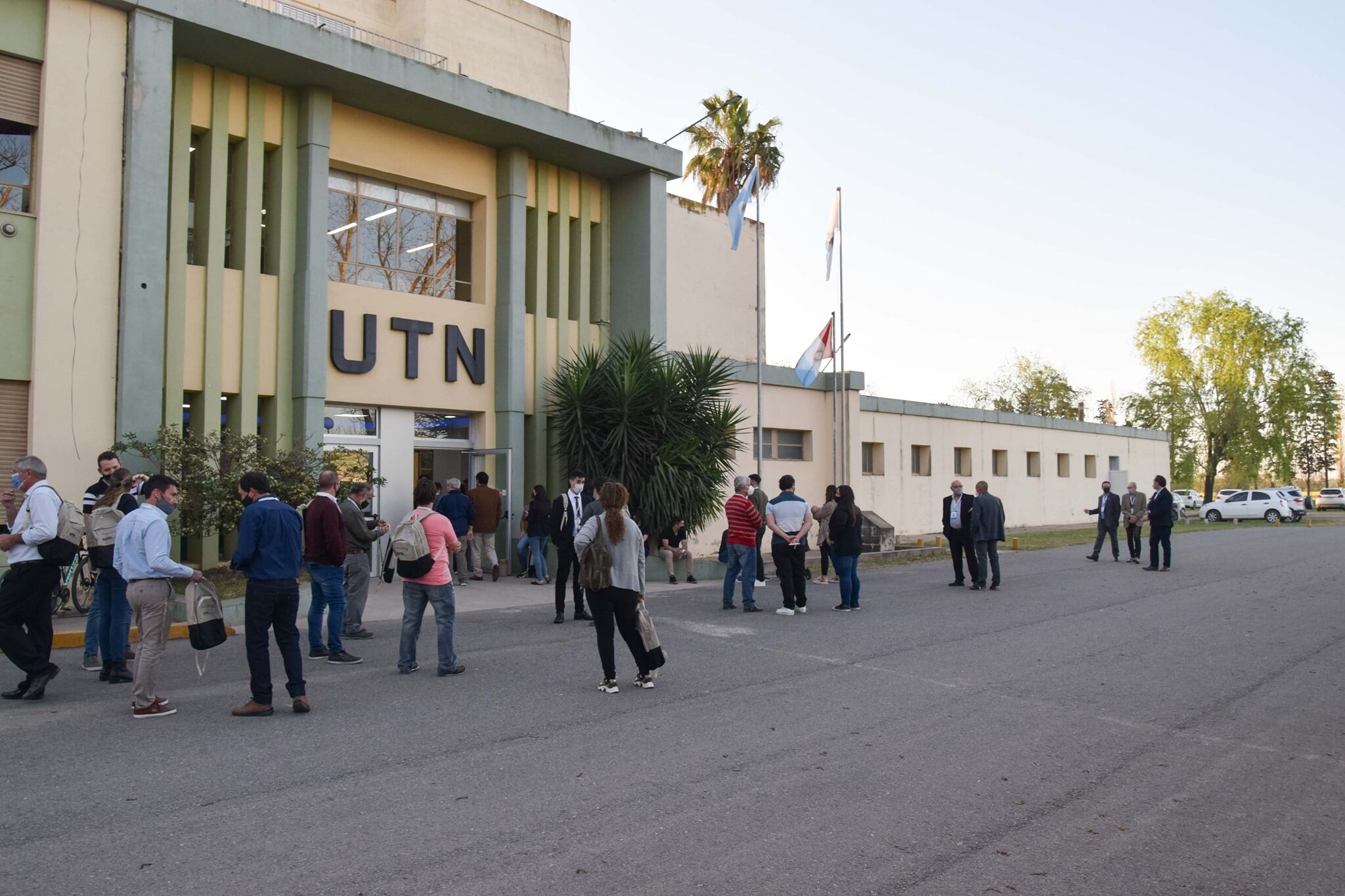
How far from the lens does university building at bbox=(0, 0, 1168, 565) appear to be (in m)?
13.0

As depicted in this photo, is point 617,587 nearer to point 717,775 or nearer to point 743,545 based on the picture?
point 717,775

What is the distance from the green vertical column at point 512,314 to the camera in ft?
59.7

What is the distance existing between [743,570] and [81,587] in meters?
8.20

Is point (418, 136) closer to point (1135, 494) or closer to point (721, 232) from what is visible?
point (1135, 494)

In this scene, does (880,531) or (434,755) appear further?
(880,531)

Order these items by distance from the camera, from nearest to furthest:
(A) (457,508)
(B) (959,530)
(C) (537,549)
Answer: (A) (457,508) → (B) (959,530) → (C) (537,549)

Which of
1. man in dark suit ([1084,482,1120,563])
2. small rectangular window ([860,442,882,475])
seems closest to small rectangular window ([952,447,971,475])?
small rectangular window ([860,442,882,475])

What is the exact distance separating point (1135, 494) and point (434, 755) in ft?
59.0

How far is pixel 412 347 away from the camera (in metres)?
17.1

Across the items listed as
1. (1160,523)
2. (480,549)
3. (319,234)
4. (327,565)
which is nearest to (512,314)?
(319,234)

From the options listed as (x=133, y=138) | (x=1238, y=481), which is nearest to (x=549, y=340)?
(x=133, y=138)

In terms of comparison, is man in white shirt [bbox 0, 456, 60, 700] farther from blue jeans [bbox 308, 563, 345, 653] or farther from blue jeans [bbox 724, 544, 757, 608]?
blue jeans [bbox 724, 544, 757, 608]

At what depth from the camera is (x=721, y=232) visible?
3478 cm

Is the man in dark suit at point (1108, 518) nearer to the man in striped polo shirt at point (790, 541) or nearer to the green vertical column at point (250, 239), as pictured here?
the man in striped polo shirt at point (790, 541)
